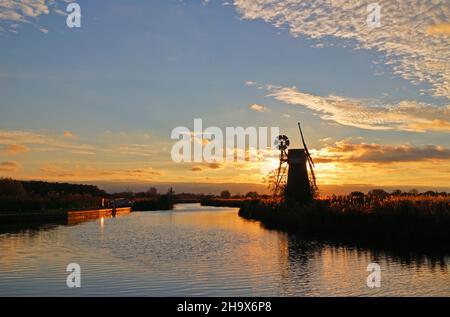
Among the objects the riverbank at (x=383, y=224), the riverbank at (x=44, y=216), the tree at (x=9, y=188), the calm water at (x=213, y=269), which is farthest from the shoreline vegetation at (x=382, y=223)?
the tree at (x=9, y=188)

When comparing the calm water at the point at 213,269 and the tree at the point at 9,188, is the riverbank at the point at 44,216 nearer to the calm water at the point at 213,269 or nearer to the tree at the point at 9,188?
the tree at the point at 9,188

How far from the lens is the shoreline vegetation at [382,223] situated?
23.9 m

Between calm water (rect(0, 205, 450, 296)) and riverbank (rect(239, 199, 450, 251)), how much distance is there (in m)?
2.60

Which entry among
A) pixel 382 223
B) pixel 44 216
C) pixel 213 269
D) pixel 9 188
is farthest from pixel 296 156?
pixel 9 188

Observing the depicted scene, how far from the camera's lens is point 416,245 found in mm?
23391

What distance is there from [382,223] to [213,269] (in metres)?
11.5

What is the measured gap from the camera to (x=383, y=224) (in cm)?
2683

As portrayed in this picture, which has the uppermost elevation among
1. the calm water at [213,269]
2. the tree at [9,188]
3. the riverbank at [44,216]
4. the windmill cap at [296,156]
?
the windmill cap at [296,156]

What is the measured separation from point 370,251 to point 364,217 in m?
6.01

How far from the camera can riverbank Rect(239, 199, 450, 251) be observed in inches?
940

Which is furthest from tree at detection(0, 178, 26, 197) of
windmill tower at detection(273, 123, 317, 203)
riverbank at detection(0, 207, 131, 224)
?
windmill tower at detection(273, 123, 317, 203)
